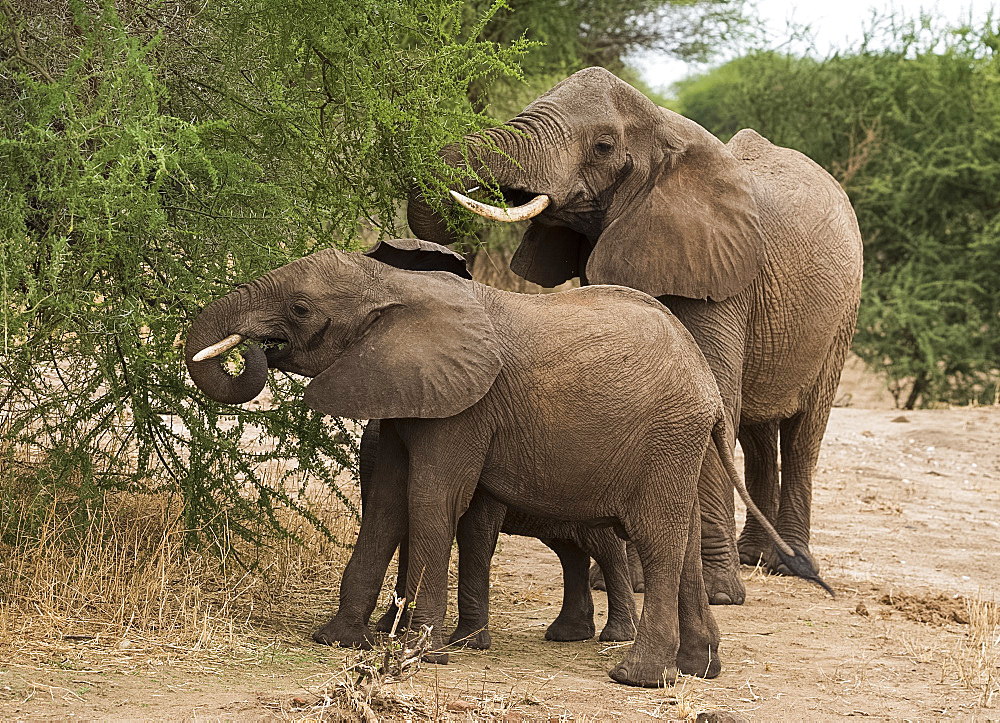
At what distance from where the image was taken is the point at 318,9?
582 centimetres

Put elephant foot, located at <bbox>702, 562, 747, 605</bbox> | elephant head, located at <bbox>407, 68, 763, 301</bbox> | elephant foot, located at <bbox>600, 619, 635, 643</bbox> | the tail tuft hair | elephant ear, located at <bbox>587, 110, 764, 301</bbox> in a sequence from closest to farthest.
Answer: elephant foot, located at <bbox>600, 619, 635, 643</bbox>, elephant head, located at <bbox>407, 68, 763, 301</bbox>, elephant ear, located at <bbox>587, 110, 764, 301</bbox>, elephant foot, located at <bbox>702, 562, 747, 605</bbox>, the tail tuft hair

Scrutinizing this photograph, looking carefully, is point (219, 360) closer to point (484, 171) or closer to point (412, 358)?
point (412, 358)

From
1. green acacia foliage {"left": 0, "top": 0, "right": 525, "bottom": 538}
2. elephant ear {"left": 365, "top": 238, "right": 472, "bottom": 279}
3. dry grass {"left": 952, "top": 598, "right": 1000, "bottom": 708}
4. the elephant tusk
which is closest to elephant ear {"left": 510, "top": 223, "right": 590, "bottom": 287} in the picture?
the elephant tusk

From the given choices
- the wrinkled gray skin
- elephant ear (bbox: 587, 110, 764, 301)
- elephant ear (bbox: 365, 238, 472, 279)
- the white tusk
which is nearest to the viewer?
the white tusk

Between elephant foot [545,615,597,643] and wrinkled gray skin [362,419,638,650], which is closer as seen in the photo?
wrinkled gray skin [362,419,638,650]

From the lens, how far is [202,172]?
5875 mm

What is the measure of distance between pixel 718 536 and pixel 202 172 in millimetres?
2887

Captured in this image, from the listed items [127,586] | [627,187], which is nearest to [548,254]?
[627,187]

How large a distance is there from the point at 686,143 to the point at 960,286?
465 inches

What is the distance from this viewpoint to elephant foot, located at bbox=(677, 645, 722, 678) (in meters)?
5.25

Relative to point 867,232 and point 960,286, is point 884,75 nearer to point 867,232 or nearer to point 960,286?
point 867,232

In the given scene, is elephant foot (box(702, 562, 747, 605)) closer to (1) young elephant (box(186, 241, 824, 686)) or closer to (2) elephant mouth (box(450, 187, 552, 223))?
(1) young elephant (box(186, 241, 824, 686))

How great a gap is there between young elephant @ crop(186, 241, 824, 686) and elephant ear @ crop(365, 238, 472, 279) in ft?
0.53

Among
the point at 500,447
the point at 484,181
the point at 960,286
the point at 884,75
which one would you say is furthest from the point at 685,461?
the point at 884,75
